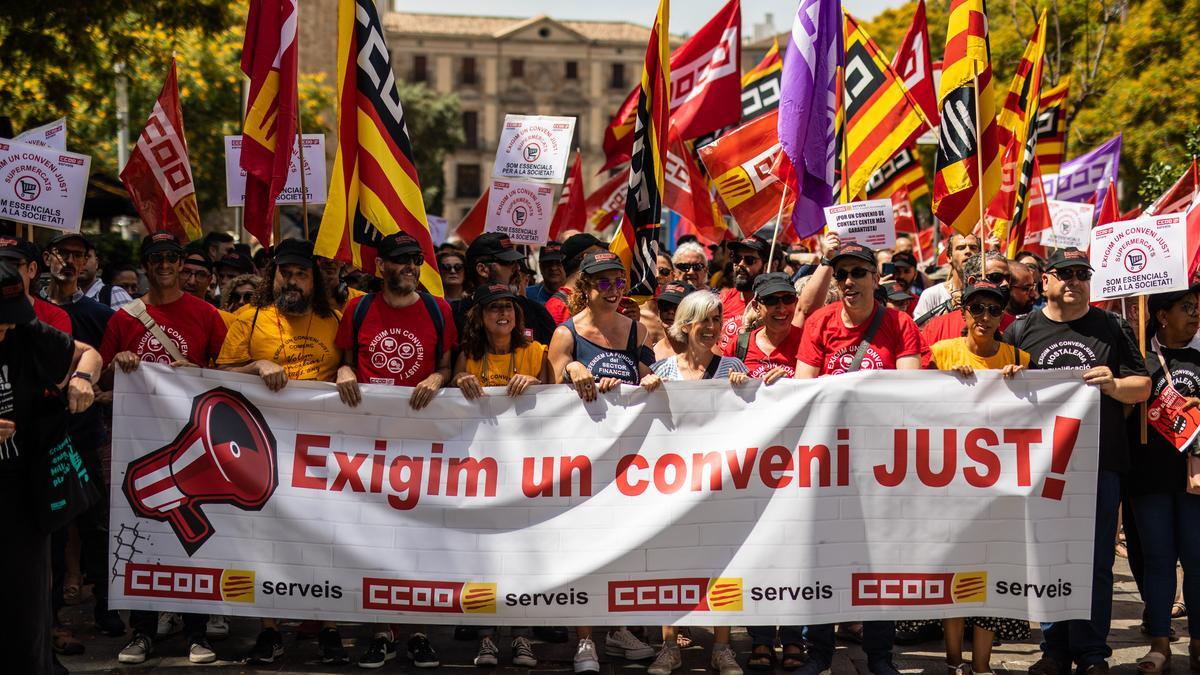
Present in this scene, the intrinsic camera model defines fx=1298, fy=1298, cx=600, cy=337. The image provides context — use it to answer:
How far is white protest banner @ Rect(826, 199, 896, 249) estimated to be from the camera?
824cm

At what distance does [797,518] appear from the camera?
621 centimetres

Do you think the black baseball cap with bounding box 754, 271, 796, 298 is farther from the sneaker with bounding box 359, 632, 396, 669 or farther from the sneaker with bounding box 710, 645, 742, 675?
the sneaker with bounding box 359, 632, 396, 669

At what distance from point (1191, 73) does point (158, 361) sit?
66.7 feet

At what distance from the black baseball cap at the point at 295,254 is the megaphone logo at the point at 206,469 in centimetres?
71

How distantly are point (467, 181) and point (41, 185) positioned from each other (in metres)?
85.5

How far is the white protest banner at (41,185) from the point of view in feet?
27.3

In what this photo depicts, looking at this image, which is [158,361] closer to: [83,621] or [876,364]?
[83,621]

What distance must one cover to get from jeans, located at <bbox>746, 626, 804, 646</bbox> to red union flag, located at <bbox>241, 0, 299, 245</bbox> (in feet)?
11.8

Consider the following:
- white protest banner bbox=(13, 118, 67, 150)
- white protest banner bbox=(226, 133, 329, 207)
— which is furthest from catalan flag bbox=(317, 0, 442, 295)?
white protest banner bbox=(13, 118, 67, 150)

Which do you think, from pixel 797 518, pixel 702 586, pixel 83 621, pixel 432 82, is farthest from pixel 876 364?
pixel 432 82

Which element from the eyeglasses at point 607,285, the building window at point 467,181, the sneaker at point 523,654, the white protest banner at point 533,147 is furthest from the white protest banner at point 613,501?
the building window at point 467,181

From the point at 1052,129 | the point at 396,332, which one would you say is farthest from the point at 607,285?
the point at 1052,129

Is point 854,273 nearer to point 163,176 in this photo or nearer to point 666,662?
point 666,662

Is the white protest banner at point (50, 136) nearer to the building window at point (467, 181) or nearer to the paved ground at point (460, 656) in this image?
the paved ground at point (460, 656)
